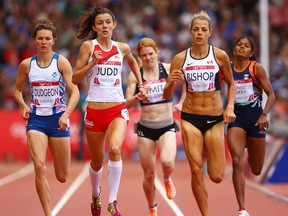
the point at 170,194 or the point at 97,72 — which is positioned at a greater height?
the point at 97,72

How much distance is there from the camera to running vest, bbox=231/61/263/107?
1246cm

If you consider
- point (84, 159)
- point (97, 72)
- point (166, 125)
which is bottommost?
point (84, 159)

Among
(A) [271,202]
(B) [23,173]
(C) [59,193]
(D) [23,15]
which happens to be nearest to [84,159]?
(B) [23,173]

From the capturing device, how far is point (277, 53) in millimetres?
27609

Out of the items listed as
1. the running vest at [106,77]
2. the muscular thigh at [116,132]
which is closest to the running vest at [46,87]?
the running vest at [106,77]

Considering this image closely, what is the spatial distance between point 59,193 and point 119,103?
17.3ft

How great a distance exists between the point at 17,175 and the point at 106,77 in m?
10.0

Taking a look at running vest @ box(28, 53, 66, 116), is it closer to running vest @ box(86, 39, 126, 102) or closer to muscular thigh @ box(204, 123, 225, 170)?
running vest @ box(86, 39, 126, 102)

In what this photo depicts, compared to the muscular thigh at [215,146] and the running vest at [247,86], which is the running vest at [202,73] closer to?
the muscular thigh at [215,146]

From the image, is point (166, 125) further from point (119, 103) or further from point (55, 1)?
point (55, 1)

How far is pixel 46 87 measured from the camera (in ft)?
37.0

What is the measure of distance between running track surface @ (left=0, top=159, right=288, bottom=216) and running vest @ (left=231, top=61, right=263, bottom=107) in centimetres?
162

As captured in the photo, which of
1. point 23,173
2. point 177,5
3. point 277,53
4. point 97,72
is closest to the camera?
point 97,72

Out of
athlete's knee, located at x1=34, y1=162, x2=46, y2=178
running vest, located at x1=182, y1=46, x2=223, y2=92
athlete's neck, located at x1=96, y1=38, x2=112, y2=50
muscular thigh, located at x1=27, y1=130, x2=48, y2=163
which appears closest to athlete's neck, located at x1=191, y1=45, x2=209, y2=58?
running vest, located at x1=182, y1=46, x2=223, y2=92
